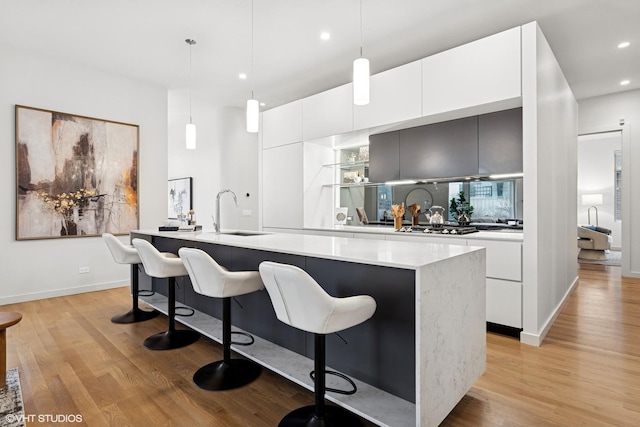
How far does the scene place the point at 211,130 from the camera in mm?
7246

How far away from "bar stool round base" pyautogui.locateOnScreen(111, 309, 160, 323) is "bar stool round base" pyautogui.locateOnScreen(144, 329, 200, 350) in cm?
59

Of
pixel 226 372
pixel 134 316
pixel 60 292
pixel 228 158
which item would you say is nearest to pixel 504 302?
pixel 226 372

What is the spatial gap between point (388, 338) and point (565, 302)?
3.39 metres

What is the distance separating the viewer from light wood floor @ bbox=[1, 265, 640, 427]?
1891 mm

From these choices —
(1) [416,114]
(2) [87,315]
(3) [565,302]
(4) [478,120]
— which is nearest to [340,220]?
(1) [416,114]

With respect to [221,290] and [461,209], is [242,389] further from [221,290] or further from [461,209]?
[461,209]

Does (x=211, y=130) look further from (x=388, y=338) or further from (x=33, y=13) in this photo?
(x=388, y=338)

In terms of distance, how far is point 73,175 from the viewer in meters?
4.50

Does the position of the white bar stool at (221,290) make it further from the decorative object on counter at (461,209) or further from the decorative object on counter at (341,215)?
the decorative object on counter at (341,215)

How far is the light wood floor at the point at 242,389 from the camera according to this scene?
6.20 feet

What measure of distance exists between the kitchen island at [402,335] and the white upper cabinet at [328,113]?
250cm

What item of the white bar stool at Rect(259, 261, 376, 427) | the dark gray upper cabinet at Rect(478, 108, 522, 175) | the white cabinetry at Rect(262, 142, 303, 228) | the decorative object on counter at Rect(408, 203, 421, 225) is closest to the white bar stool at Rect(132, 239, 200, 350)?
the white bar stool at Rect(259, 261, 376, 427)

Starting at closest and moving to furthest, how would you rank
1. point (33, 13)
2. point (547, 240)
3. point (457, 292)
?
point (457, 292) < point (547, 240) < point (33, 13)

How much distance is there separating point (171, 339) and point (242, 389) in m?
1.06
